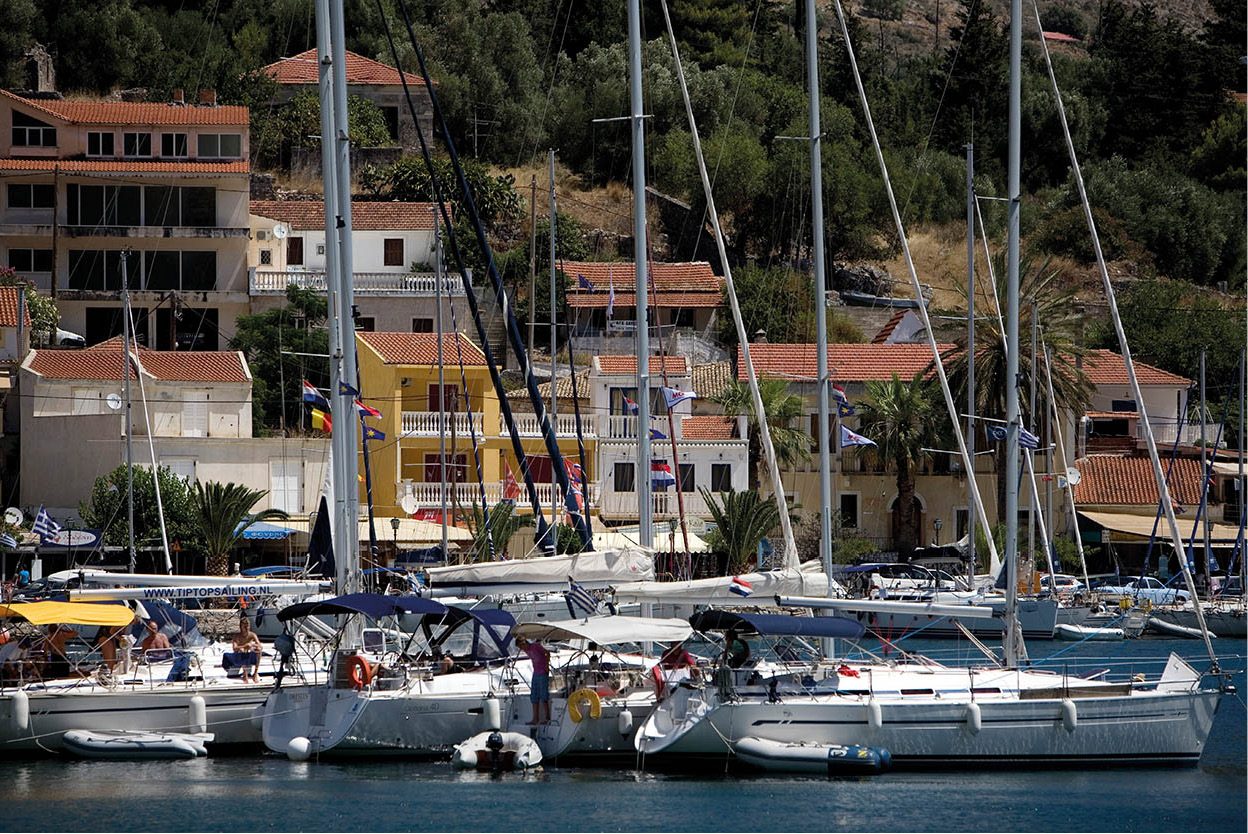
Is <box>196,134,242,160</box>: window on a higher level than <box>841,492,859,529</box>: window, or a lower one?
higher

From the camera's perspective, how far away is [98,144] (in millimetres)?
80625

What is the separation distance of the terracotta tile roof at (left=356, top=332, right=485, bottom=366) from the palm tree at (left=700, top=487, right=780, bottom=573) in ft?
41.3

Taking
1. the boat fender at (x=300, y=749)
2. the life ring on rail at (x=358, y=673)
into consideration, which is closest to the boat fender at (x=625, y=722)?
the life ring on rail at (x=358, y=673)

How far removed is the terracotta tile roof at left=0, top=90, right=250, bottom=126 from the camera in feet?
263

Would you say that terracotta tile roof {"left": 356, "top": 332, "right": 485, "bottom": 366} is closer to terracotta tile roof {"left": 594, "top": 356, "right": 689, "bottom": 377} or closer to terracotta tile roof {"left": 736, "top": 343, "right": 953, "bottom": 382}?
terracotta tile roof {"left": 594, "top": 356, "right": 689, "bottom": 377}

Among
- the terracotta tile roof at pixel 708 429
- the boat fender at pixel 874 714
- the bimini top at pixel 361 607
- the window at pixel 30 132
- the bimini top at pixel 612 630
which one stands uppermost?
the window at pixel 30 132

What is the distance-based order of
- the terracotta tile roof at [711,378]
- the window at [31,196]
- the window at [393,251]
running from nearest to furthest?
the terracotta tile roof at [711,378]
the window at [31,196]
the window at [393,251]

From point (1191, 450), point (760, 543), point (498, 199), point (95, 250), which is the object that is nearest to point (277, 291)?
point (95, 250)

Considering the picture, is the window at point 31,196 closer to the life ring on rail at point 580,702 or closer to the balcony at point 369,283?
the balcony at point 369,283

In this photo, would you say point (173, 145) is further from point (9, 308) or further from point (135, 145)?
point (9, 308)

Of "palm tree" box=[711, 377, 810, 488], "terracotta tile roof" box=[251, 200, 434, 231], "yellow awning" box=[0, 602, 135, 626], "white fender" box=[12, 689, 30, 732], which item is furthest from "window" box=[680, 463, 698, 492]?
"white fender" box=[12, 689, 30, 732]

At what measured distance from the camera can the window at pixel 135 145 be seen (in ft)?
264

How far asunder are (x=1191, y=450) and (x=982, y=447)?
35.1 feet

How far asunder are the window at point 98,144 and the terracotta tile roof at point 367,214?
6635 mm
